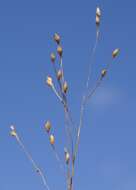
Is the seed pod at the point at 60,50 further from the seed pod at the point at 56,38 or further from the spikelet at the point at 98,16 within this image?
the spikelet at the point at 98,16

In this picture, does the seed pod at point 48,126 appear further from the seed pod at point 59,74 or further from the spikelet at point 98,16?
the spikelet at point 98,16

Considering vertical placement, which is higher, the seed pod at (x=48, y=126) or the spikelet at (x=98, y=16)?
the spikelet at (x=98, y=16)

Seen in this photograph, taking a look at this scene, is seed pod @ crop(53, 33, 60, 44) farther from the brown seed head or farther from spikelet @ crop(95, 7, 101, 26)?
spikelet @ crop(95, 7, 101, 26)

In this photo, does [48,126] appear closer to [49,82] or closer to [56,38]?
[49,82]

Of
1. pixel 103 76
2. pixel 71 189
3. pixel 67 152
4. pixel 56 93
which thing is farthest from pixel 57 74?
pixel 71 189

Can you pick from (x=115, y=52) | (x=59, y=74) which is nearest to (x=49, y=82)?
(x=59, y=74)

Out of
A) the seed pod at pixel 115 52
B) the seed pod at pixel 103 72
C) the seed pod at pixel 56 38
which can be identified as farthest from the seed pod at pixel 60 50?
the seed pod at pixel 115 52

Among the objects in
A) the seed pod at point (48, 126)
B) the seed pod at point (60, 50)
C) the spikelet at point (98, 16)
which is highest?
the spikelet at point (98, 16)

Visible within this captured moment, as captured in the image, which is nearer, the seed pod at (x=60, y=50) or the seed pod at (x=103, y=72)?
the seed pod at (x=60, y=50)

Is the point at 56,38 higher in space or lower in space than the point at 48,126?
higher

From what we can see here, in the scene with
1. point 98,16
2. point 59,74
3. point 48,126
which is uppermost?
point 98,16

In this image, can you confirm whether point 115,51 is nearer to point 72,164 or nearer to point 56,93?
point 56,93
